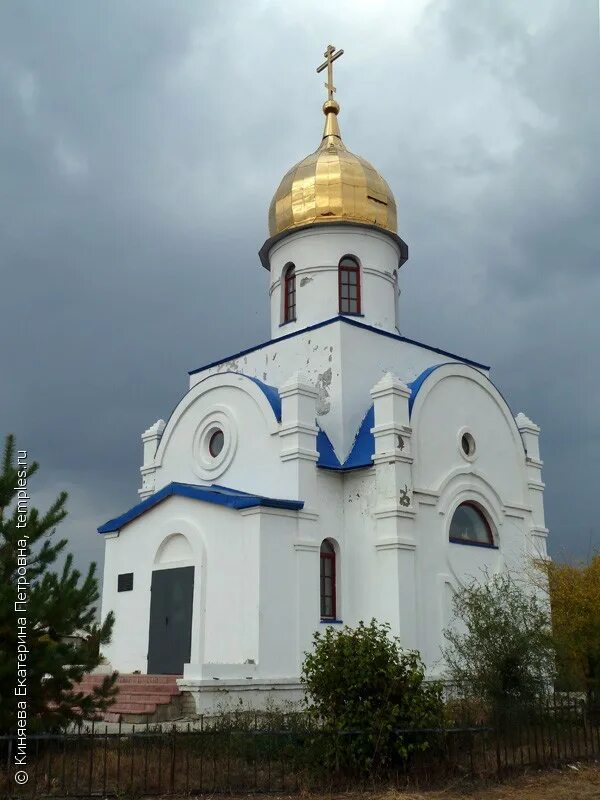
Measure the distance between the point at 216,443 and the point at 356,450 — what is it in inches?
120

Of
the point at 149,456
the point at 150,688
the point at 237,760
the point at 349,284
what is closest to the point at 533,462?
the point at 349,284

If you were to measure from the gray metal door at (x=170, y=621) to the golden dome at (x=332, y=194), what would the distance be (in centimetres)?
830

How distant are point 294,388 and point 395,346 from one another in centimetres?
329

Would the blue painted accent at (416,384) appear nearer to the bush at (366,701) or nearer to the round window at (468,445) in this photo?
the round window at (468,445)

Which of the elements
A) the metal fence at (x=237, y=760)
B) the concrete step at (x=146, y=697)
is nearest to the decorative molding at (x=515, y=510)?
the concrete step at (x=146, y=697)

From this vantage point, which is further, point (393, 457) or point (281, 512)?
point (393, 457)

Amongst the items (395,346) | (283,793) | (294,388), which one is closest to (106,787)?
(283,793)

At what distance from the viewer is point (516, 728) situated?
9.91 meters

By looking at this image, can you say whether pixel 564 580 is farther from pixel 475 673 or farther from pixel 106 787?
pixel 106 787

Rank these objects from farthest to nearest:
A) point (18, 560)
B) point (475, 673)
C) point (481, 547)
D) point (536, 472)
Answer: point (536, 472), point (481, 547), point (475, 673), point (18, 560)

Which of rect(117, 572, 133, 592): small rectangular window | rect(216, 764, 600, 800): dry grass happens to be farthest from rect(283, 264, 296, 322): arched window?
rect(216, 764, 600, 800): dry grass

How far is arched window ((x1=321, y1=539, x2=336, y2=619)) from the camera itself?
15.6m

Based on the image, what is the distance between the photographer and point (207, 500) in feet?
51.0

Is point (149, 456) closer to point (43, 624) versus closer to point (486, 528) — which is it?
point (486, 528)
